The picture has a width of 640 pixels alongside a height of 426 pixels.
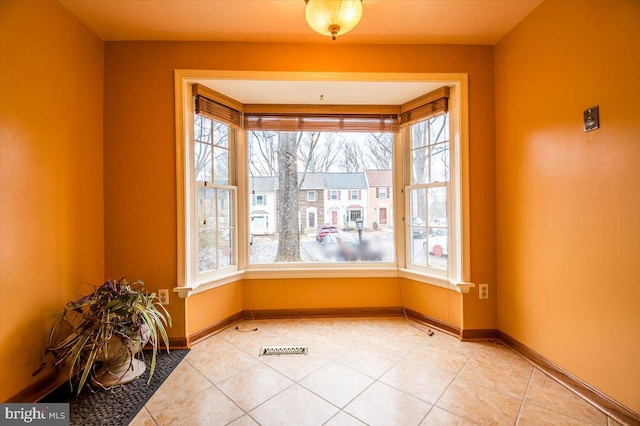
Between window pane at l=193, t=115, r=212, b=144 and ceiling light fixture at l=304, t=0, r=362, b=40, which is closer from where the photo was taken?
ceiling light fixture at l=304, t=0, r=362, b=40

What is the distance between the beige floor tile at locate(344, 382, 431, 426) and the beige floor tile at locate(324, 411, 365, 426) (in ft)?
0.09

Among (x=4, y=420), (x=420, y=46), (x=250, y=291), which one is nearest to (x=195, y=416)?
(x=4, y=420)

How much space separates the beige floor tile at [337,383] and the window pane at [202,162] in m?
1.79

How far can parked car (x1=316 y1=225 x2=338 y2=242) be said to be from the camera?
263 centimetres

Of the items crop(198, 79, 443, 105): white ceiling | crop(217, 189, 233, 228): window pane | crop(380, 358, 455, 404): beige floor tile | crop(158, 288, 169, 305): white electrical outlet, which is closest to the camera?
crop(380, 358, 455, 404): beige floor tile

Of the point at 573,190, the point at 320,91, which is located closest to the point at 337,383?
the point at 573,190

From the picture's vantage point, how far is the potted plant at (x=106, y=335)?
144 cm

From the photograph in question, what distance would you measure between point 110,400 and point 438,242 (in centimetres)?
260

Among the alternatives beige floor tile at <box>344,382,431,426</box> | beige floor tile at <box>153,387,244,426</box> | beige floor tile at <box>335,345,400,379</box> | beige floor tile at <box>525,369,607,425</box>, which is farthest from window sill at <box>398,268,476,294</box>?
beige floor tile at <box>153,387,244,426</box>

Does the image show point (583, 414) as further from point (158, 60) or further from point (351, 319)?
point (158, 60)

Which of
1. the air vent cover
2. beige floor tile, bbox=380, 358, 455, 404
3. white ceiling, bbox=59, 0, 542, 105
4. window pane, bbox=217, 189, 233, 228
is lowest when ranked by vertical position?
beige floor tile, bbox=380, 358, 455, 404

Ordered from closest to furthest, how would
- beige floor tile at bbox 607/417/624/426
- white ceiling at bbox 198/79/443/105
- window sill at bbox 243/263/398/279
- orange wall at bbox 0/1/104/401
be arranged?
beige floor tile at bbox 607/417/624/426 → orange wall at bbox 0/1/104/401 → white ceiling at bbox 198/79/443/105 → window sill at bbox 243/263/398/279

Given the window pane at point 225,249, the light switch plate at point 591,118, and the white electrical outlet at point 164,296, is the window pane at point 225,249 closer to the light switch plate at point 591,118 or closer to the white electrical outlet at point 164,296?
the white electrical outlet at point 164,296

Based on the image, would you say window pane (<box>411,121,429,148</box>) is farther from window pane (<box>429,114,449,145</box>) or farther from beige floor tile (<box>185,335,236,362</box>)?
beige floor tile (<box>185,335,236,362</box>)
